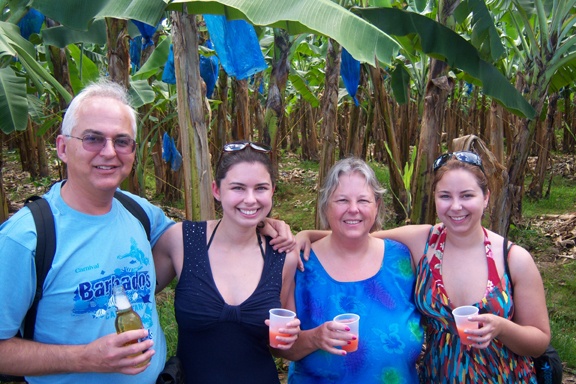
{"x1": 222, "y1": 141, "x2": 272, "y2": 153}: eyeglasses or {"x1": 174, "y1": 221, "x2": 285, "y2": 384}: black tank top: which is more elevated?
{"x1": 222, "y1": 141, "x2": 272, "y2": 153}: eyeglasses

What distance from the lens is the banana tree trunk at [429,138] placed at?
3.75 metres

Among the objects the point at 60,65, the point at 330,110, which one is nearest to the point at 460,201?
the point at 330,110

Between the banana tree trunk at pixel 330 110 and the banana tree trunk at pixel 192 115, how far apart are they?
1.80 m

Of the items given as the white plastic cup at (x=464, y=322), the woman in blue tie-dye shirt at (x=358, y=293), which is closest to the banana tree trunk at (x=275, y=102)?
the woman in blue tie-dye shirt at (x=358, y=293)

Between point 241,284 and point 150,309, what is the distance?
359mm

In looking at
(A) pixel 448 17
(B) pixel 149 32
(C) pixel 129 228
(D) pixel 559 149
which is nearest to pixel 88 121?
(C) pixel 129 228

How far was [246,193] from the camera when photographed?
204cm

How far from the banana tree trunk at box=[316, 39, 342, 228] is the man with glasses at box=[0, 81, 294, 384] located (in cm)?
277

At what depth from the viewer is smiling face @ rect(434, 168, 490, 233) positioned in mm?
2070

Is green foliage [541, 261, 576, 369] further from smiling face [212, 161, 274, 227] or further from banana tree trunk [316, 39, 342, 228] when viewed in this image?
smiling face [212, 161, 274, 227]

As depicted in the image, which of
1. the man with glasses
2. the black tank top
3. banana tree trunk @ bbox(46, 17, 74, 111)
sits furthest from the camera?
Answer: banana tree trunk @ bbox(46, 17, 74, 111)

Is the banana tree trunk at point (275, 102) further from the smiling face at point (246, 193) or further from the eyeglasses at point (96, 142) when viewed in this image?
the eyeglasses at point (96, 142)

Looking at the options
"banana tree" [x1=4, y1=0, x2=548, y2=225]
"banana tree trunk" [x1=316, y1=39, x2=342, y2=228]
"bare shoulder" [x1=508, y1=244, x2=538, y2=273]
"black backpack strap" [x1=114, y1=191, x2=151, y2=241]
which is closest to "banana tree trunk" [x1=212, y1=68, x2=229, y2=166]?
"banana tree trunk" [x1=316, y1=39, x2=342, y2=228]

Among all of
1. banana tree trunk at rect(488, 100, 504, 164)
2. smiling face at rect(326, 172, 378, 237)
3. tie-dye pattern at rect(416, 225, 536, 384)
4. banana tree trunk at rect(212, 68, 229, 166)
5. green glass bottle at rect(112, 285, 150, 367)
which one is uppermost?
banana tree trunk at rect(212, 68, 229, 166)
